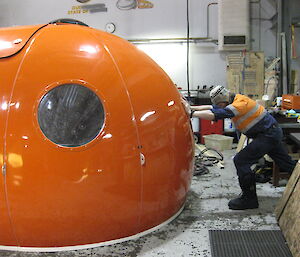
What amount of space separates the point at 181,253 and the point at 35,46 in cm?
216

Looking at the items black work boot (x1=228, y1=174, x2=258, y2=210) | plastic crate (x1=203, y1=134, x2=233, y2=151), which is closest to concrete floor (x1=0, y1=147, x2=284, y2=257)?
black work boot (x1=228, y1=174, x2=258, y2=210)

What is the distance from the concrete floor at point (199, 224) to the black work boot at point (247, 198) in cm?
8

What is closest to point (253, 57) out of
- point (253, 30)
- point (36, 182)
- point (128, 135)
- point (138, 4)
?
point (253, 30)

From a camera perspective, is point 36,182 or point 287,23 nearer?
point 36,182

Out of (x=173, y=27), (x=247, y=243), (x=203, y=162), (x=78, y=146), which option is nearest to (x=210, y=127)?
(x=203, y=162)

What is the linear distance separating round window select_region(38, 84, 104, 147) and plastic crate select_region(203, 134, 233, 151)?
4.94 metres

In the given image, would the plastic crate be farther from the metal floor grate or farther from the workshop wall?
the metal floor grate

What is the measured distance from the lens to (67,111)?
2.73 meters

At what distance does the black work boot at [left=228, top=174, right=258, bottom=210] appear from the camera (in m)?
4.02

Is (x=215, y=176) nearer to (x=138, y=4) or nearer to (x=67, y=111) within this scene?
(x=67, y=111)

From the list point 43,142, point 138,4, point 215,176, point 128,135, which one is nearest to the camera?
point 43,142

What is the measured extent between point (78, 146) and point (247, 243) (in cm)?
177

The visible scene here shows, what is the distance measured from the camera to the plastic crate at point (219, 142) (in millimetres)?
7363

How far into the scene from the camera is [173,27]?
896 centimetres
